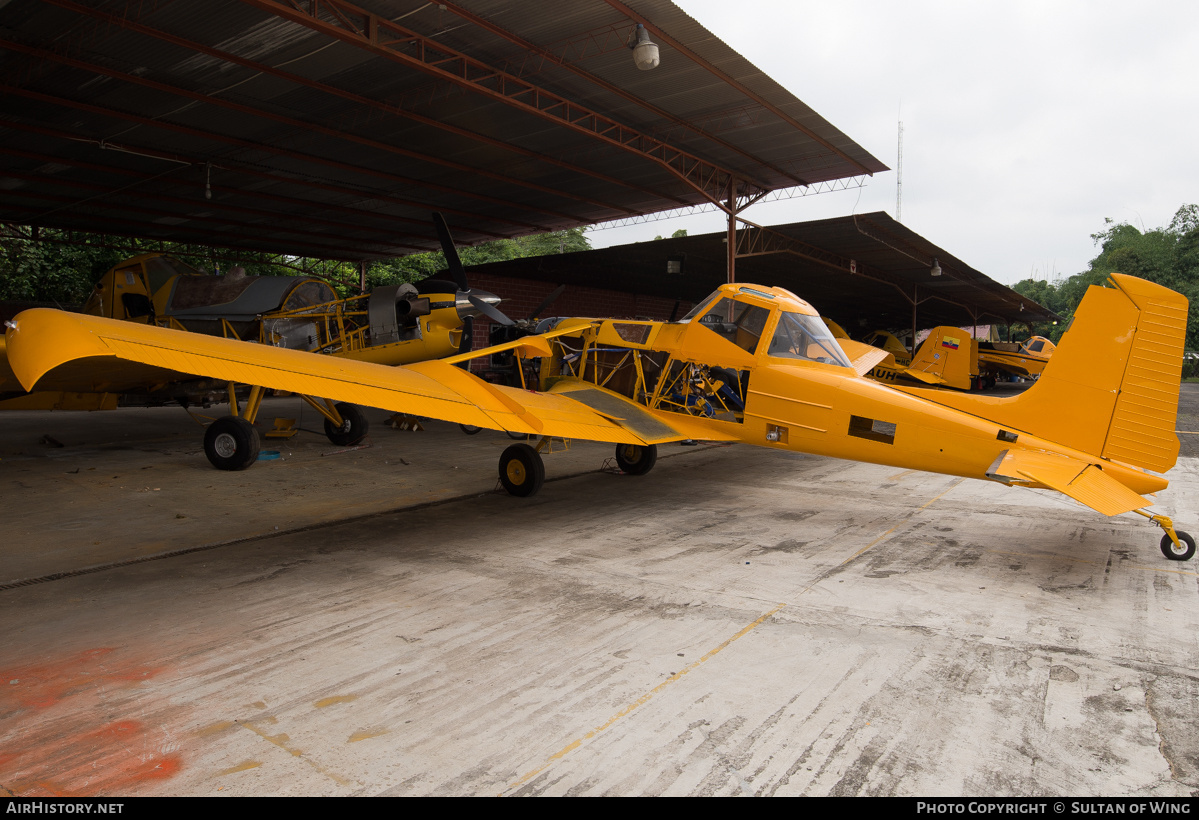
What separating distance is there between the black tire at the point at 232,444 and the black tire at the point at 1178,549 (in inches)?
398

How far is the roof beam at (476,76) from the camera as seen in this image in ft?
29.2

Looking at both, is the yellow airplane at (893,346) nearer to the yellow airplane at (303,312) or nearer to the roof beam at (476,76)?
the roof beam at (476,76)

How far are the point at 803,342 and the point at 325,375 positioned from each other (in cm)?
493

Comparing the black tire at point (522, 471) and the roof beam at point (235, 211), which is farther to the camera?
the roof beam at point (235, 211)

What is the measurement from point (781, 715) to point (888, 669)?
874mm

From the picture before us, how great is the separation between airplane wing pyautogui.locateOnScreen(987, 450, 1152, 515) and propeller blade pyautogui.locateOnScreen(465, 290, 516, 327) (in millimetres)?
7723

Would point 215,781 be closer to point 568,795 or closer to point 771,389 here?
point 568,795

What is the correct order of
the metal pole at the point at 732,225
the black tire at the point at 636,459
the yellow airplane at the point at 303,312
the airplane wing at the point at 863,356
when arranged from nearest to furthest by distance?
the black tire at the point at 636,459 → the airplane wing at the point at 863,356 → the yellow airplane at the point at 303,312 → the metal pole at the point at 732,225

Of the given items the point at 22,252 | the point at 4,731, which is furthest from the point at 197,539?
the point at 22,252

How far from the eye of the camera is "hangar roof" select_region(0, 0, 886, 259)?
32.4ft

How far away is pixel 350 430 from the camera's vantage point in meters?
11.3

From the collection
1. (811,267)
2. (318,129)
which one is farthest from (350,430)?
(811,267)

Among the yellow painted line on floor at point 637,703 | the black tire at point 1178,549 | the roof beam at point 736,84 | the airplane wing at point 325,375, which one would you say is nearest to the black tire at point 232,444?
the airplane wing at point 325,375

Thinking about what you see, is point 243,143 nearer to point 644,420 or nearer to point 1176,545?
point 644,420
